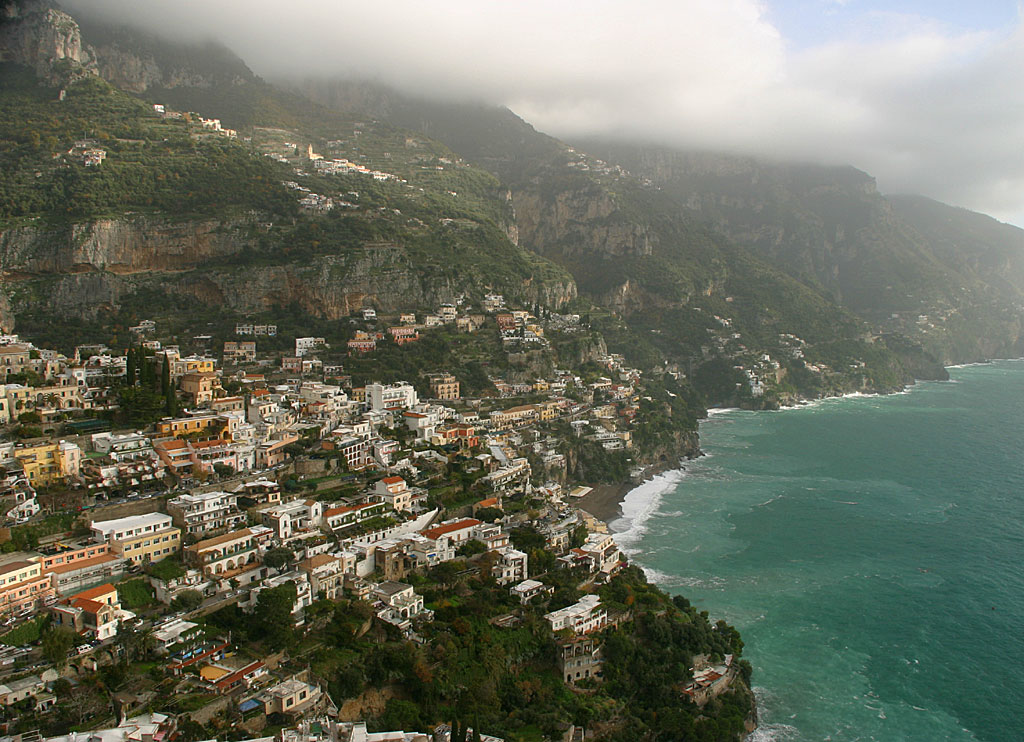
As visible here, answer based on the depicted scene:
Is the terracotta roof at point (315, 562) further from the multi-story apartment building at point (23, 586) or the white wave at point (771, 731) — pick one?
the white wave at point (771, 731)

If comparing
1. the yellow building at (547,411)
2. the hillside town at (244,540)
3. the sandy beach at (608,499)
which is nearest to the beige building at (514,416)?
the yellow building at (547,411)

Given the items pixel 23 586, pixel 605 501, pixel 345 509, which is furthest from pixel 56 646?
pixel 605 501

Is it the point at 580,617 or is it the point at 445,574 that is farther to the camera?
the point at 445,574

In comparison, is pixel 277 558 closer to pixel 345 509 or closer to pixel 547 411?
pixel 345 509

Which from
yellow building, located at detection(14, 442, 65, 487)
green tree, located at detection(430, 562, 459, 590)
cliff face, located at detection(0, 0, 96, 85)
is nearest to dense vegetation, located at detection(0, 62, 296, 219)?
cliff face, located at detection(0, 0, 96, 85)

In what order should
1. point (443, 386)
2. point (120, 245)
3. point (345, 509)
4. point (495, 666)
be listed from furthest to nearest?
point (120, 245) < point (443, 386) < point (345, 509) < point (495, 666)

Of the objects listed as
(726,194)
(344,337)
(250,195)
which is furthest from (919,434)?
(726,194)

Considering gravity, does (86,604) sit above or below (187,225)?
below

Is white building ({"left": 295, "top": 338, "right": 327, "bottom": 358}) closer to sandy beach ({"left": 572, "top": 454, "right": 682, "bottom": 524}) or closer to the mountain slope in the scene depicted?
the mountain slope
